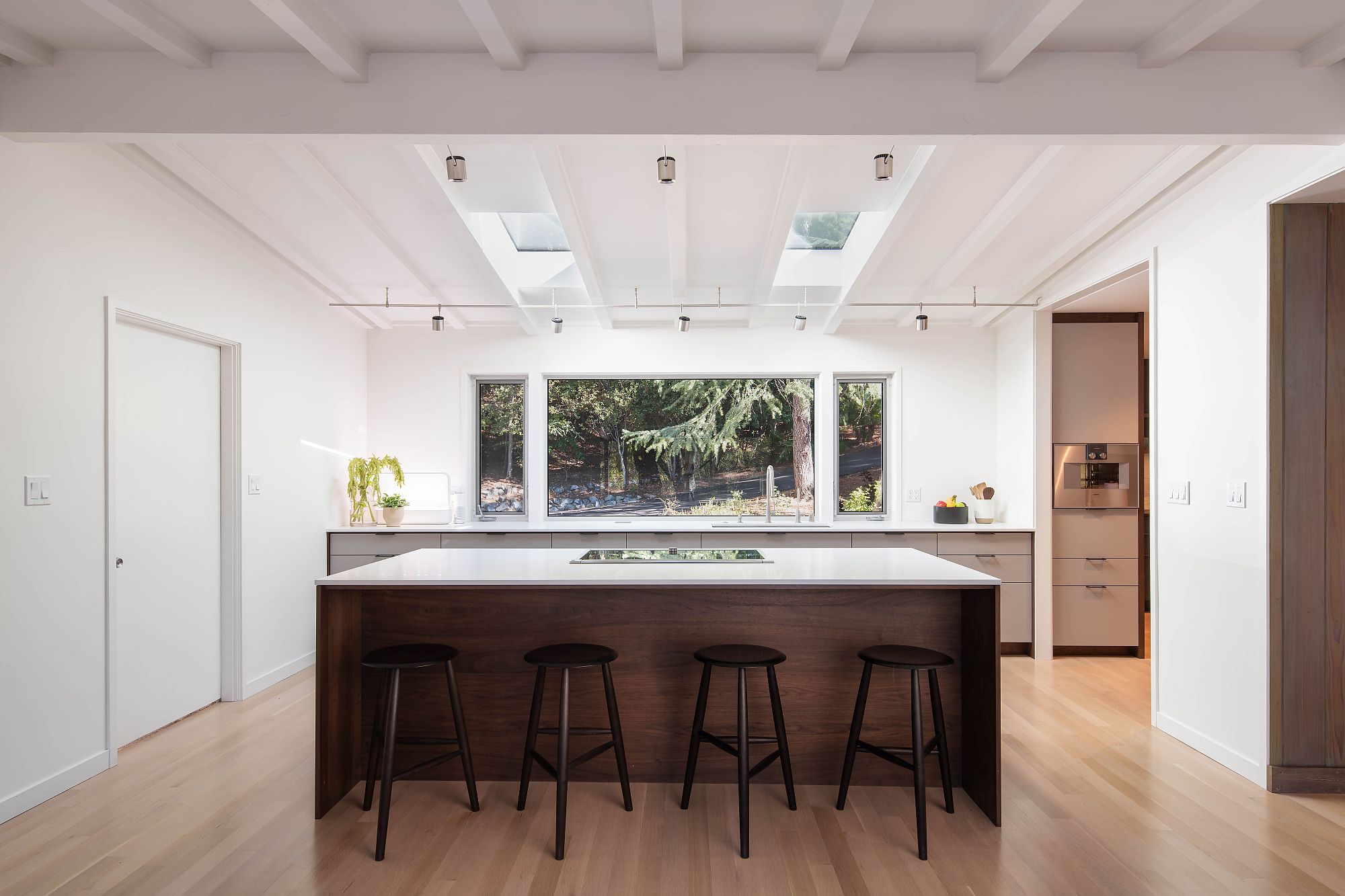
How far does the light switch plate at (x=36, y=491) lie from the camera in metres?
2.74

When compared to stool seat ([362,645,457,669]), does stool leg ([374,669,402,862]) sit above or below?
below

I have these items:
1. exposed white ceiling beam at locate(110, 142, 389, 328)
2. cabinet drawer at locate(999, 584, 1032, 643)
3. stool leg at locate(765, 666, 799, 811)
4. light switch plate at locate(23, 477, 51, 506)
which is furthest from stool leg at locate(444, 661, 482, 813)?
cabinet drawer at locate(999, 584, 1032, 643)

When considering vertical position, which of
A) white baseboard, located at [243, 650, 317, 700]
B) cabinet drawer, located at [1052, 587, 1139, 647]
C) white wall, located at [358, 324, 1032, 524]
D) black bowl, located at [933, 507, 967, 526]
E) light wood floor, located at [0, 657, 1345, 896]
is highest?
white wall, located at [358, 324, 1032, 524]

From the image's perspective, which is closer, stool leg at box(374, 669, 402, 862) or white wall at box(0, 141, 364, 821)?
stool leg at box(374, 669, 402, 862)

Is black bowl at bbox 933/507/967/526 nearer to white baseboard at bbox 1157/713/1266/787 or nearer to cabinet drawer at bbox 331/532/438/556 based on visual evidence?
white baseboard at bbox 1157/713/1266/787

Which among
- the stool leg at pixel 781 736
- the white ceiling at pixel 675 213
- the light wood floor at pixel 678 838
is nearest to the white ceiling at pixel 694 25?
the white ceiling at pixel 675 213

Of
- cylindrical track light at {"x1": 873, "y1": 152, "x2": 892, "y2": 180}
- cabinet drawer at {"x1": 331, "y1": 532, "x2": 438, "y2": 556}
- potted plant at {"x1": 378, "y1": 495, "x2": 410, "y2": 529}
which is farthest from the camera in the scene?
potted plant at {"x1": 378, "y1": 495, "x2": 410, "y2": 529}

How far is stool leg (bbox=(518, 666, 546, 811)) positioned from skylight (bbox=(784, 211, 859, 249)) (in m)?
2.76

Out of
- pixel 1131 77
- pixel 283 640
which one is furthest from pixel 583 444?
pixel 1131 77

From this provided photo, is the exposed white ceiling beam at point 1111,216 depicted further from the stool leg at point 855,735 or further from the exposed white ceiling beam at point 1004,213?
the stool leg at point 855,735

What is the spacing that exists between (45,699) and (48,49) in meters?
2.34

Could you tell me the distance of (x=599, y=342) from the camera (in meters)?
5.70

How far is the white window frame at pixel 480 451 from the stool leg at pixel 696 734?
11.0 ft

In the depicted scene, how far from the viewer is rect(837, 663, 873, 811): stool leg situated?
2.69m
